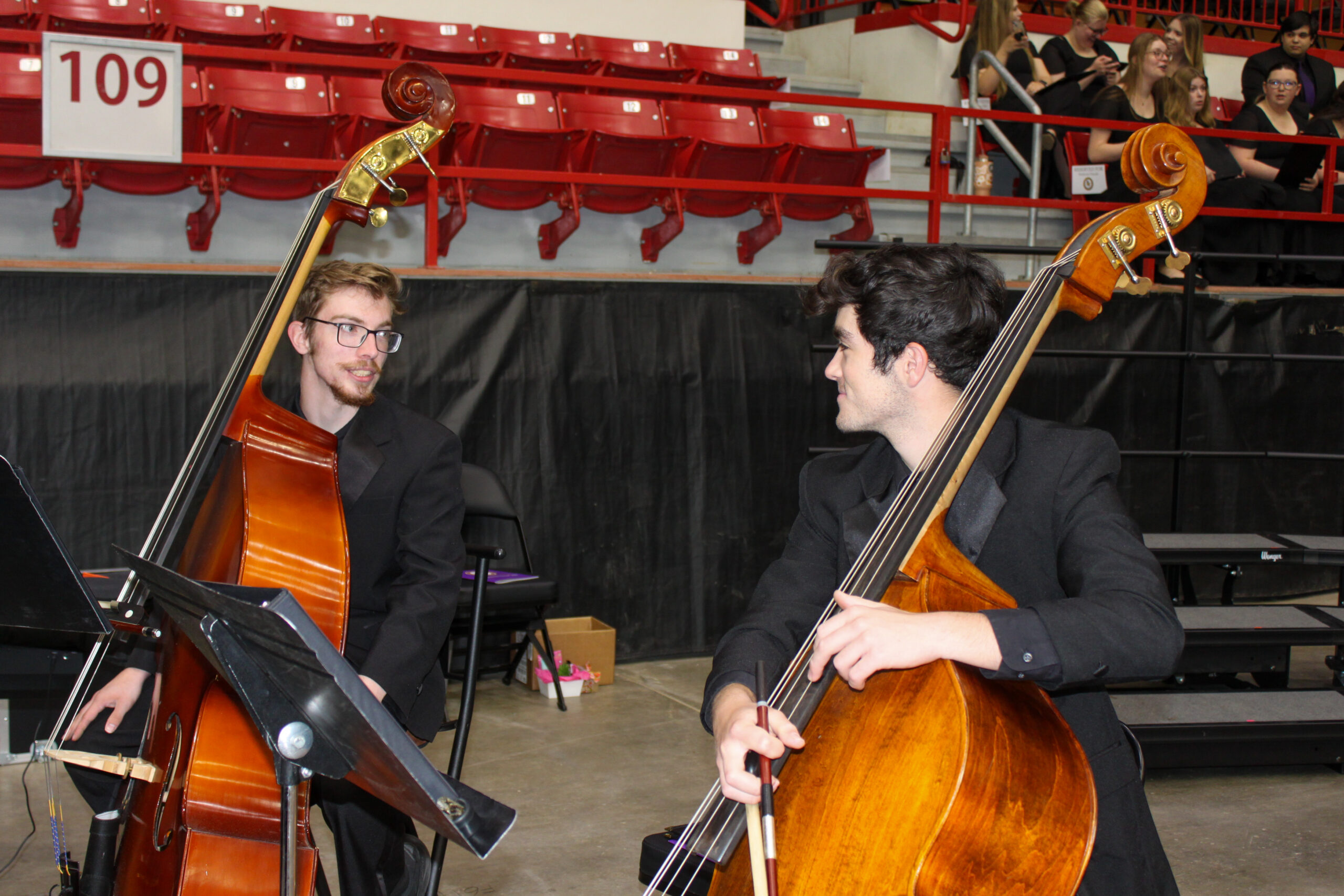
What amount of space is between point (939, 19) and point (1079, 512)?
7098 mm

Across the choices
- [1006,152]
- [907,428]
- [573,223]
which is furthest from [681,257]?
[907,428]

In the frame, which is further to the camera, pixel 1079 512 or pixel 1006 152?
pixel 1006 152

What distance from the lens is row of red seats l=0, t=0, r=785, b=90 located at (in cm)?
543

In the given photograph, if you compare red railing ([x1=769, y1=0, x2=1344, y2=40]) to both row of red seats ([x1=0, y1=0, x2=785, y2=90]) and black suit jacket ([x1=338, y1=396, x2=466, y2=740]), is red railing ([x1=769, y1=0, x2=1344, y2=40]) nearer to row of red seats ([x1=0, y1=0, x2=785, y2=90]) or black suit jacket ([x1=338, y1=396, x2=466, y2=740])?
row of red seats ([x1=0, y1=0, x2=785, y2=90])

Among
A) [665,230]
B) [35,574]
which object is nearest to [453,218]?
[665,230]

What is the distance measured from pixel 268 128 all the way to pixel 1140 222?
3.93 m

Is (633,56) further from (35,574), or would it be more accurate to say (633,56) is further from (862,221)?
(35,574)

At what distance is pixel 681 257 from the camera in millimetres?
5629

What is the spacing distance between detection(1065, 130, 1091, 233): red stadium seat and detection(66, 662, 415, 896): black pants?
194 inches

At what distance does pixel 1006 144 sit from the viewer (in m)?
6.27

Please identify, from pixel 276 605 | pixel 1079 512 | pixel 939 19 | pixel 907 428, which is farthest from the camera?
pixel 939 19

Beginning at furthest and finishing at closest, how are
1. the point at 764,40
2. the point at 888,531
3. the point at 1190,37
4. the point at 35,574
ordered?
1. the point at 764,40
2. the point at 1190,37
3. the point at 35,574
4. the point at 888,531

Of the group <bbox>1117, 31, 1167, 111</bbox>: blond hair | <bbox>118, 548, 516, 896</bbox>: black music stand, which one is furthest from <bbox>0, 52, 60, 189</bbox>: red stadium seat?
<bbox>1117, 31, 1167, 111</bbox>: blond hair

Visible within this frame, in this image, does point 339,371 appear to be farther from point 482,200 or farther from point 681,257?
point 681,257
